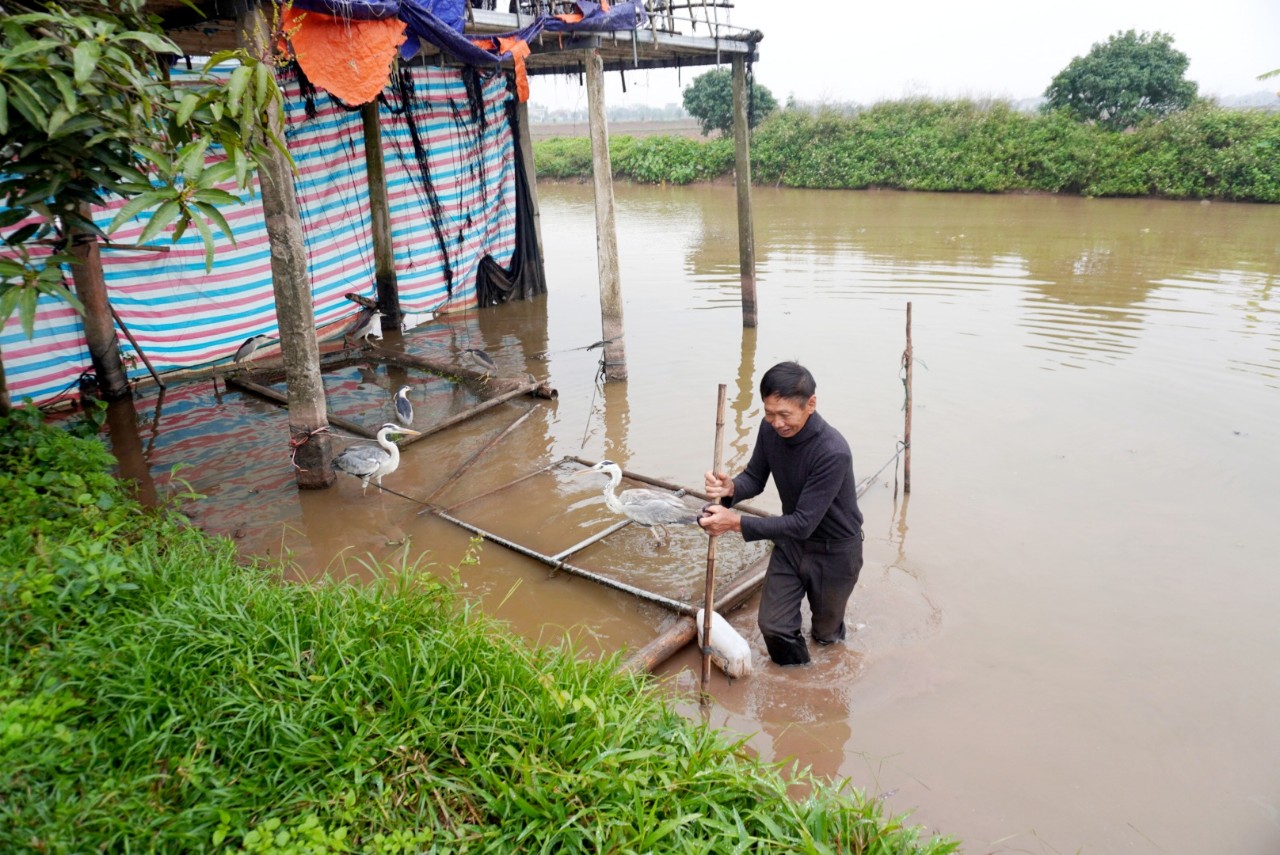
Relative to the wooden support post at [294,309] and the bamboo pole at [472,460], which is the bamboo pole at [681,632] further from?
the wooden support post at [294,309]

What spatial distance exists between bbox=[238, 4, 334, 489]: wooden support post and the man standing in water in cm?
374

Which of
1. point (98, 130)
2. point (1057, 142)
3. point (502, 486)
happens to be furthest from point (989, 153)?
point (98, 130)

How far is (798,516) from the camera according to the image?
4.06 meters

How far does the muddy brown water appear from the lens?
394cm

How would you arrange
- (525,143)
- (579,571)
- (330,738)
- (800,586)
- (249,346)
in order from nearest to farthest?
1. (330,738)
2. (800,586)
3. (579,571)
4. (249,346)
5. (525,143)

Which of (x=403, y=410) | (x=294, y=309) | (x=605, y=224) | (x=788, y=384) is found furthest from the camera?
(x=605, y=224)

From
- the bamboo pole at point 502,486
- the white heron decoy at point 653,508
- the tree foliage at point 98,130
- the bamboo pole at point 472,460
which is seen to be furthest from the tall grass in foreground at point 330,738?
the bamboo pole at point 472,460

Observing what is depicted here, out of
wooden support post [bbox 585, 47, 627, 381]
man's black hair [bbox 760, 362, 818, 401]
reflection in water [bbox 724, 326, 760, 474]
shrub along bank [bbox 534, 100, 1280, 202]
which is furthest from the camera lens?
shrub along bank [bbox 534, 100, 1280, 202]

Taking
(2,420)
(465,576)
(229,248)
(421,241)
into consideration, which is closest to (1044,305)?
(421,241)

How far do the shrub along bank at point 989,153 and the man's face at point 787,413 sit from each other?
23664mm

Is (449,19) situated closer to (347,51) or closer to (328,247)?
(347,51)

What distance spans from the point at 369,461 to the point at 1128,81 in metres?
26.6

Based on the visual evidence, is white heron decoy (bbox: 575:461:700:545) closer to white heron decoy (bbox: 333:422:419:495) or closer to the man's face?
the man's face

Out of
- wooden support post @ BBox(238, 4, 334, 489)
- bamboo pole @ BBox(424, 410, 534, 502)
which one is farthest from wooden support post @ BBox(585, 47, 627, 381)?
wooden support post @ BBox(238, 4, 334, 489)
